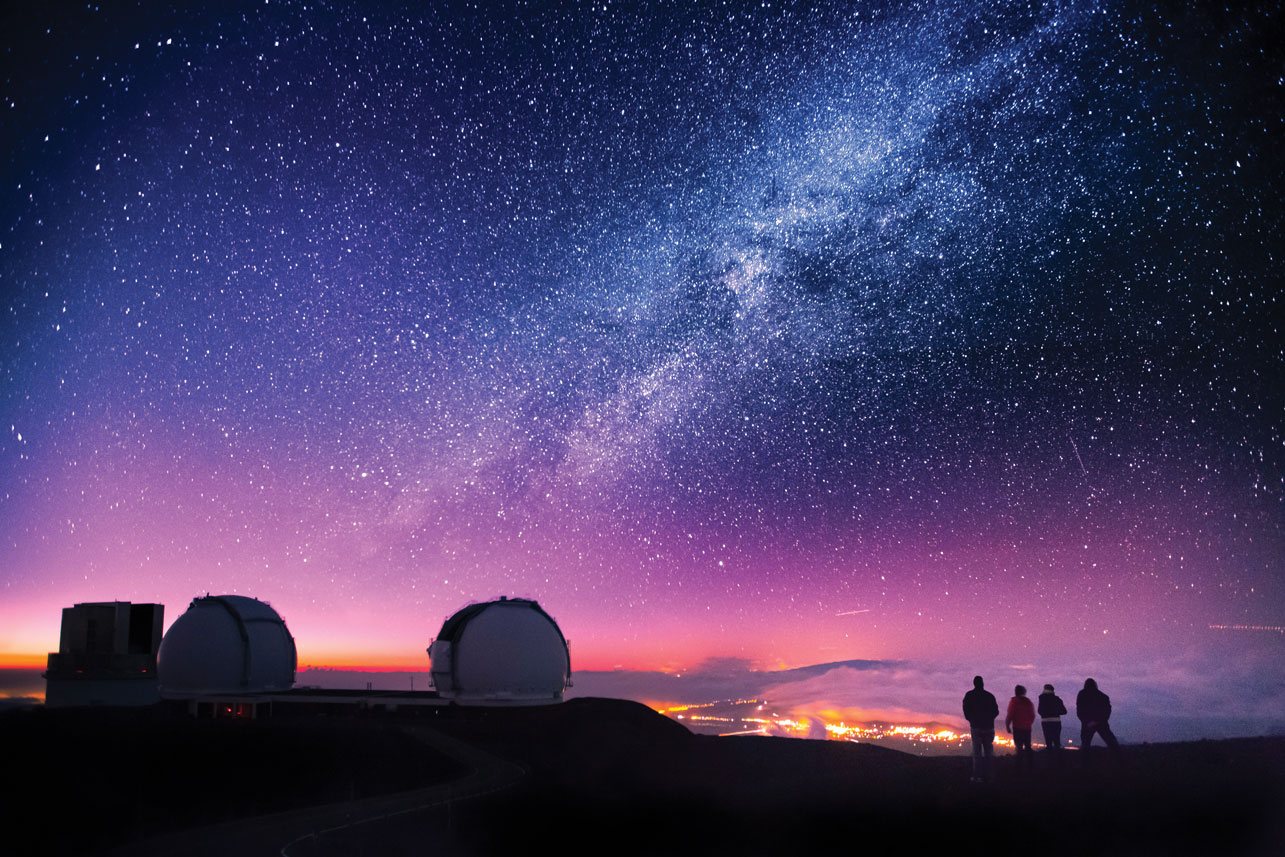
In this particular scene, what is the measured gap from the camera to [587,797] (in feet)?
57.1

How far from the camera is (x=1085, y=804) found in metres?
13.9

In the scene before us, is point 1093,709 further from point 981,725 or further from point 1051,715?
point 981,725

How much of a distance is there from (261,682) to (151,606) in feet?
20.0

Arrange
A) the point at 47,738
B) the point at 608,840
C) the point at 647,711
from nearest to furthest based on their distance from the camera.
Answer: the point at 608,840 < the point at 47,738 < the point at 647,711

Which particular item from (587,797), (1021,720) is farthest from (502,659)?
(1021,720)

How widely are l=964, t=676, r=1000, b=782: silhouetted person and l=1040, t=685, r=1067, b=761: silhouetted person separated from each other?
1.78 metres

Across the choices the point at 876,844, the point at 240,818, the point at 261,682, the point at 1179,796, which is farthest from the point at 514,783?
the point at 261,682

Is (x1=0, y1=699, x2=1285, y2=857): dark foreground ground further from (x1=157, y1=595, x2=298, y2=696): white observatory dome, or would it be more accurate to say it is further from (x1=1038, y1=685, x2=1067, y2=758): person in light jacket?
(x1=157, y1=595, x2=298, y2=696): white observatory dome

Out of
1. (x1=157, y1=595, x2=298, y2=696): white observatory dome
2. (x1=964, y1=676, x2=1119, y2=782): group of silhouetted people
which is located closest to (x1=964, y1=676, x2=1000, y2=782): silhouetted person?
(x1=964, y1=676, x2=1119, y2=782): group of silhouetted people

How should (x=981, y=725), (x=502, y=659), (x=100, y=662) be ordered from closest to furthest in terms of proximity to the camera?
(x=981, y=725), (x=502, y=659), (x=100, y=662)

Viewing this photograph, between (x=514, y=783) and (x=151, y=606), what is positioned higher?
(x=151, y=606)

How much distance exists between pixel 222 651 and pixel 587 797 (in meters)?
25.3

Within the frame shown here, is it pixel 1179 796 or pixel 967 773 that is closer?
pixel 1179 796

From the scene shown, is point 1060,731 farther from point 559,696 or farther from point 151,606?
point 151,606
